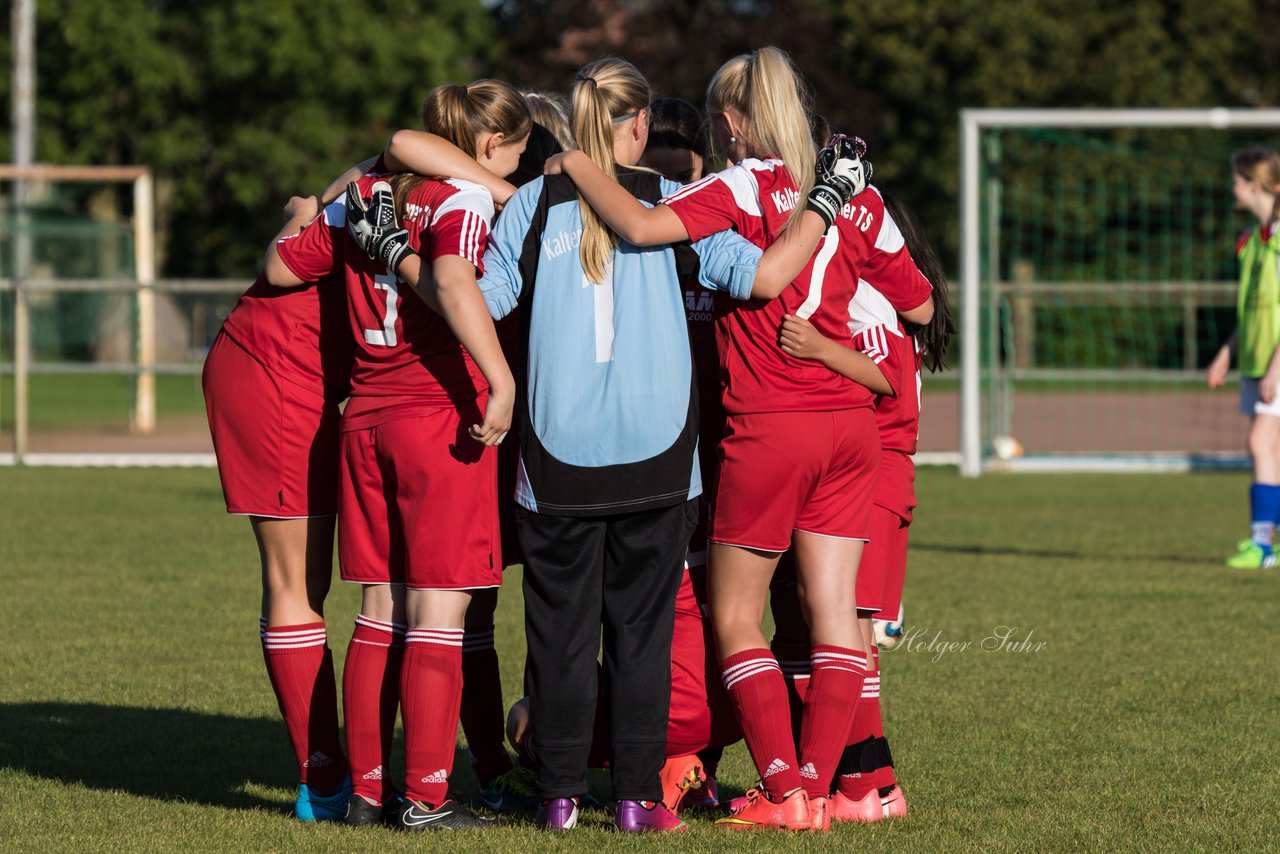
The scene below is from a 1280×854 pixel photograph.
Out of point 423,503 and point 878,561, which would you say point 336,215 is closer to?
point 423,503

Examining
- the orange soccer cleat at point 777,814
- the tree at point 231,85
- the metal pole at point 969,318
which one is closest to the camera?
the orange soccer cleat at point 777,814

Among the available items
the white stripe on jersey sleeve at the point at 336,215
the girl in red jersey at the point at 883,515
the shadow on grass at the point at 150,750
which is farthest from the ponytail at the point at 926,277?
the shadow on grass at the point at 150,750

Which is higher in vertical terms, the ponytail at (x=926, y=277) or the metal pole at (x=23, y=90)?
the metal pole at (x=23, y=90)

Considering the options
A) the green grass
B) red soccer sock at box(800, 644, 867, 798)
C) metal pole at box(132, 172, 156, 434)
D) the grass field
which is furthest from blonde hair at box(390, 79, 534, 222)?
the green grass

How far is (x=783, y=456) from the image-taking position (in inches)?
167

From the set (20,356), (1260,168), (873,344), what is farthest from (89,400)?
(873,344)

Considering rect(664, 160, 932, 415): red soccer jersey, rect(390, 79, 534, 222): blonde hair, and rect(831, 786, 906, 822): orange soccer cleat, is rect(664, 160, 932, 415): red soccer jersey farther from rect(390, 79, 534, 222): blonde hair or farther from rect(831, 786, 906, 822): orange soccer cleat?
rect(831, 786, 906, 822): orange soccer cleat

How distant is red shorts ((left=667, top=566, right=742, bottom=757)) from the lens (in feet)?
14.9

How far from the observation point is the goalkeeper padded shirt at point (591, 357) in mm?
4125

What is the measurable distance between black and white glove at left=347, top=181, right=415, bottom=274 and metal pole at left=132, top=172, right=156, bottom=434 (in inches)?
473

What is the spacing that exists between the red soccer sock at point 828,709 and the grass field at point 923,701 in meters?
0.16

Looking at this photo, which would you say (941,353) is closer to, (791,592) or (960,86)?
(791,592)

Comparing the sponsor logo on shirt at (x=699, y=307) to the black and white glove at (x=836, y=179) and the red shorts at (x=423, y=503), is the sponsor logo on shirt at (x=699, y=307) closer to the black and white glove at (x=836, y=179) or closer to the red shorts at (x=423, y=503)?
the black and white glove at (x=836, y=179)

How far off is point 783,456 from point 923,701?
2.15 meters
